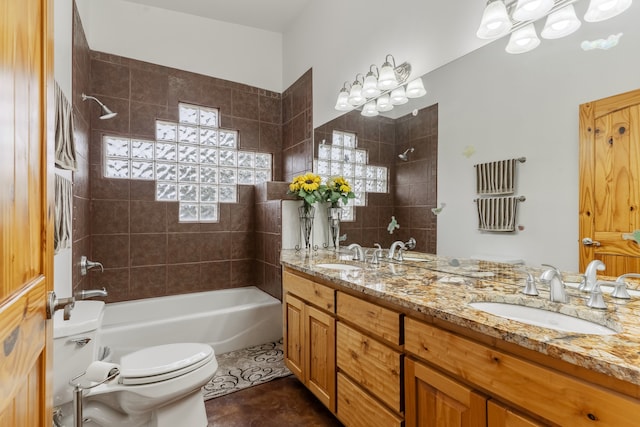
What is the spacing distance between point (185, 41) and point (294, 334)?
303cm

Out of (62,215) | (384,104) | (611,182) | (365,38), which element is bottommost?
(62,215)

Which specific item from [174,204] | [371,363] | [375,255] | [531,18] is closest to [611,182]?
[531,18]

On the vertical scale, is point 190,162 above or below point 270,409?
above

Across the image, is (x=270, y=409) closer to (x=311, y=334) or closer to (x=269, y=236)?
(x=311, y=334)

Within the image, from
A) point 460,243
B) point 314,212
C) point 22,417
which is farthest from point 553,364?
point 314,212

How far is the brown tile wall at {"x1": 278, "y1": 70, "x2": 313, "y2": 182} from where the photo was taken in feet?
10.2

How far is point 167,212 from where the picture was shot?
10.3 feet

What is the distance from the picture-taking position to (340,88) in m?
2.75

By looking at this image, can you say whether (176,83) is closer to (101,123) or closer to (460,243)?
(101,123)

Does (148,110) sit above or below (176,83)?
below

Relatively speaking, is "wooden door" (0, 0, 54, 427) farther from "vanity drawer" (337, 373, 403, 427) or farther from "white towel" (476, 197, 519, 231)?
"white towel" (476, 197, 519, 231)

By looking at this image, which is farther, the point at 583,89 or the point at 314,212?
the point at 314,212

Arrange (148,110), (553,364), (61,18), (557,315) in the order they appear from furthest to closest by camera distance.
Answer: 1. (148,110)
2. (61,18)
3. (557,315)
4. (553,364)

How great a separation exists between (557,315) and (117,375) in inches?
67.9
